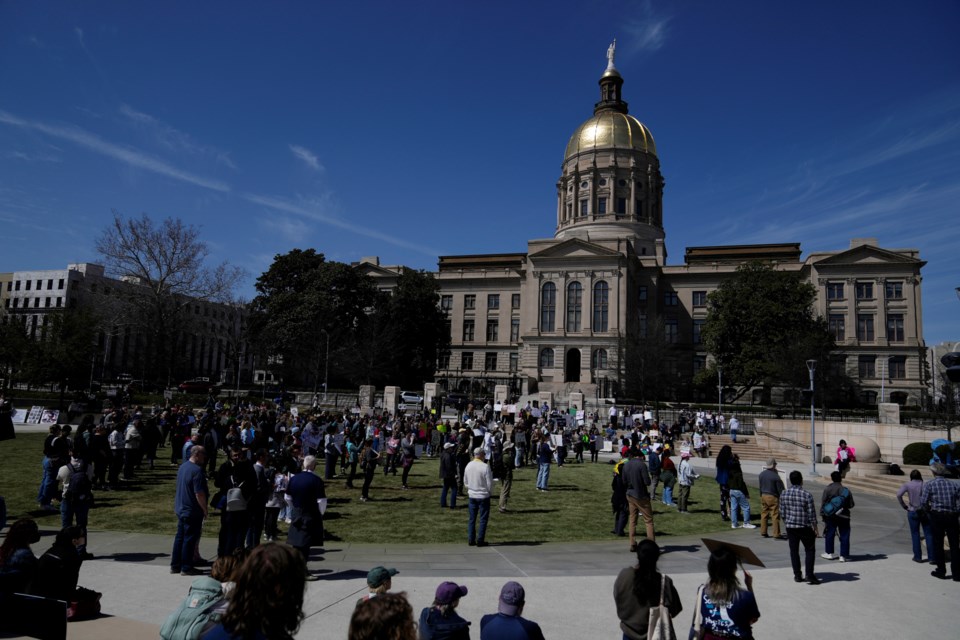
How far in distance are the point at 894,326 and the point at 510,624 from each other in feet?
254

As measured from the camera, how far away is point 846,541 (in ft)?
37.4

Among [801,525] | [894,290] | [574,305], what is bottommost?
[801,525]

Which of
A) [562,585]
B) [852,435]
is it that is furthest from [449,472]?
[852,435]

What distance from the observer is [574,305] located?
70.9 metres

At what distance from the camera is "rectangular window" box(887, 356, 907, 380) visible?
66.1m

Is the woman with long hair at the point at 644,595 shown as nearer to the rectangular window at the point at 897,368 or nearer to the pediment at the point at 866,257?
the rectangular window at the point at 897,368

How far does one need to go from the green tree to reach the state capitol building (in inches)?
187

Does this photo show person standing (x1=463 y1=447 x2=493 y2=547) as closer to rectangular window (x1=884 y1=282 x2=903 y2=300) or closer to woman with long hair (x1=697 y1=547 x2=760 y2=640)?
woman with long hair (x1=697 y1=547 x2=760 y2=640)

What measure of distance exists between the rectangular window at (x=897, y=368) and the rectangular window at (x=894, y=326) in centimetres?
212

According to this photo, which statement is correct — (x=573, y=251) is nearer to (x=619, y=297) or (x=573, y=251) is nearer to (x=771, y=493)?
(x=619, y=297)

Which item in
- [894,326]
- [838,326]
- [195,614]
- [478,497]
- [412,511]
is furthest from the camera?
[838,326]

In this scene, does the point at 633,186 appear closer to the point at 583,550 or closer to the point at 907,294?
the point at 907,294

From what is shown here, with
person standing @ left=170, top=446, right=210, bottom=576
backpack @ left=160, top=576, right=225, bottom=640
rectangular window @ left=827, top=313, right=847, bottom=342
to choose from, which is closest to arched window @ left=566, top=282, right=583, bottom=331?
rectangular window @ left=827, top=313, right=847, bottom=342

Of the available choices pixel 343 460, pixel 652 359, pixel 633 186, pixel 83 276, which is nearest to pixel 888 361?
pixel 652 359
